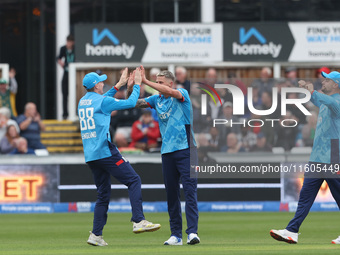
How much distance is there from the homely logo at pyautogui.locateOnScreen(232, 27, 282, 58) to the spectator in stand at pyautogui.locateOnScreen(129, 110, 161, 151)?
4076 mm

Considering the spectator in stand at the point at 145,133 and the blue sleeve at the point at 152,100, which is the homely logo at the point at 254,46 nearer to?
the spectator in stand at the point at 145,133

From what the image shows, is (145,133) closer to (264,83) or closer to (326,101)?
(264,83)

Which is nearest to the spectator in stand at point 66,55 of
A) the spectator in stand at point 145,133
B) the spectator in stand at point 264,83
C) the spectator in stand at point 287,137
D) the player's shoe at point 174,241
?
the spectator in stand at point 145,133

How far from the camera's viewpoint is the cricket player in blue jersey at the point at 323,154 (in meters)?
10.6

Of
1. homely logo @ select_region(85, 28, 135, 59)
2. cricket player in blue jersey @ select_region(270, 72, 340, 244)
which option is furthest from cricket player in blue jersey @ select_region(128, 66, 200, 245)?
homely logo @ select_region(85, 28, 135, 59)

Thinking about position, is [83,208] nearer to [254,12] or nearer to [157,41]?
[157,41]

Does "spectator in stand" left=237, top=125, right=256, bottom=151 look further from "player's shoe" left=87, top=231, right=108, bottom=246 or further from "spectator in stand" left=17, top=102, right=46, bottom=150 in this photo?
"player's shoe" left=87, top=231, right=108, bottom=246

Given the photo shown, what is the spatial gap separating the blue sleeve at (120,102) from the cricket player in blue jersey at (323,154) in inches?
79.6

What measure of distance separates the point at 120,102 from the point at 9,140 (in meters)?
8.88

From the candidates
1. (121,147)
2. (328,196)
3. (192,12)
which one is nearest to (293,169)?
(328,196)

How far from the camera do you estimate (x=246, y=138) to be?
1728 cm

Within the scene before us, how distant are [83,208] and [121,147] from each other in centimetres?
180

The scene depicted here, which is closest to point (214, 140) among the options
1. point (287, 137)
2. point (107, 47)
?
point (287, 137)

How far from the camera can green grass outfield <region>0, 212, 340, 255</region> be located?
9.92 m
